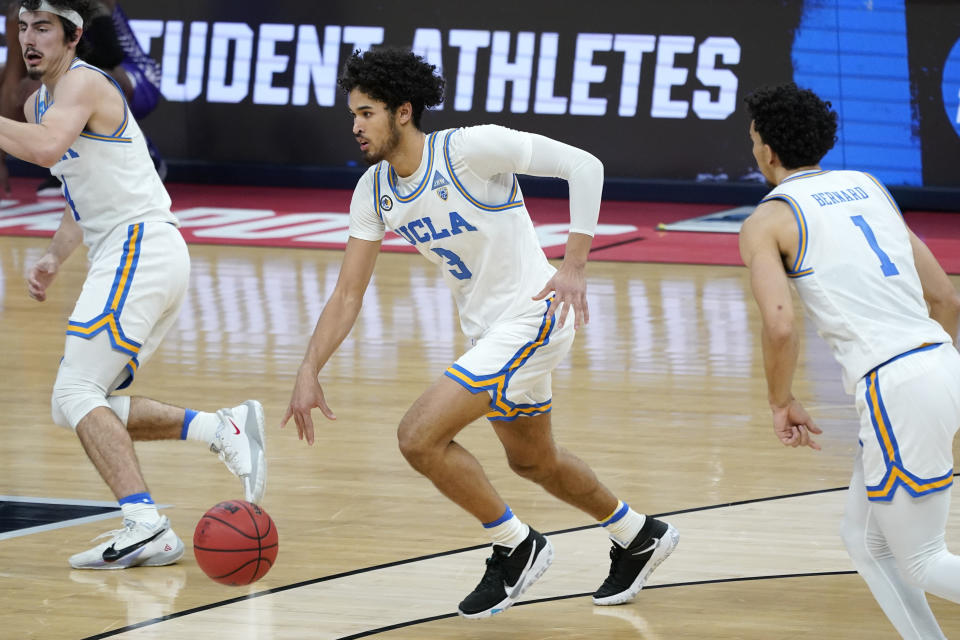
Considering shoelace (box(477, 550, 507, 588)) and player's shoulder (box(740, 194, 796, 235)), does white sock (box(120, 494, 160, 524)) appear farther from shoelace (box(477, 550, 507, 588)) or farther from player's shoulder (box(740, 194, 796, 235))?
player's shoulder (box(740, 194, 796, 235))

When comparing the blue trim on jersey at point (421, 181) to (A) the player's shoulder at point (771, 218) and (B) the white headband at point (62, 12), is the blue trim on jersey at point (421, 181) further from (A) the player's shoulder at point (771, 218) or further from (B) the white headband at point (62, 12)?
(B) the white headband at point (62, 12)

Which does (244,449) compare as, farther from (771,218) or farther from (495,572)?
(771,218)

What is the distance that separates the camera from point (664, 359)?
8.87m

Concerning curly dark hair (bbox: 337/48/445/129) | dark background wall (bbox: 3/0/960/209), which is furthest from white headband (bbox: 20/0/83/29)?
dark background wall (bbox: 3/0/960/209)

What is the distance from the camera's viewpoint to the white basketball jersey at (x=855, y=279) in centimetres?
402

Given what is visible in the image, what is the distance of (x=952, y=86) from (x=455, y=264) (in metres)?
10.4

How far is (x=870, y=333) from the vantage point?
402cm

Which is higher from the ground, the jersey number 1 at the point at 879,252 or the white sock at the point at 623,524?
the jersey number 1 at the point at 879,252

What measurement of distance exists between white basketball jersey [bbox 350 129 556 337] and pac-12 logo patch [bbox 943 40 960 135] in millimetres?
10205

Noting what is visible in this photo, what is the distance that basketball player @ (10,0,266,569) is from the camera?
208 inches

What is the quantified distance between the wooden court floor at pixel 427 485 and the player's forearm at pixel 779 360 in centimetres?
90

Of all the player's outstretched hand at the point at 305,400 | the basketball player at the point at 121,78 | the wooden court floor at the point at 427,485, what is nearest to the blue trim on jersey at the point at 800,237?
the wooden court floor at the point at 427,485

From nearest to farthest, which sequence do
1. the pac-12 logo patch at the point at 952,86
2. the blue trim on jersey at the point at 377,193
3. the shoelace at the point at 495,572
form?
the shoelace at the point at 495,572, the blue trim on jersey at the point at 377,193, the pac-12 logo patch at the point at 952,86

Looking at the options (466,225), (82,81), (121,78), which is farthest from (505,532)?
(121,78)
